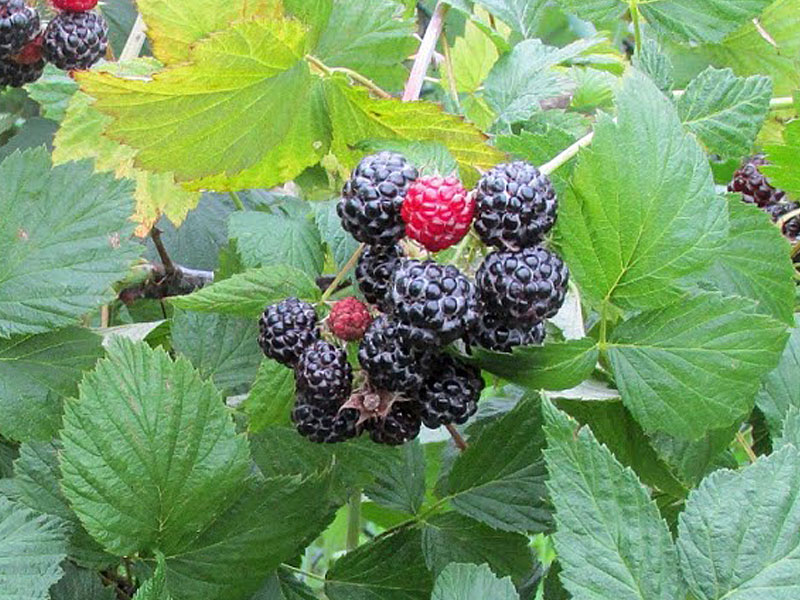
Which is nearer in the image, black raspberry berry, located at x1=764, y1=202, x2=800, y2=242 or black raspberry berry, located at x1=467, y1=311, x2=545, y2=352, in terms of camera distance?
black raspberry berry, located at x1=467, y1=311, x2=545, y2=352

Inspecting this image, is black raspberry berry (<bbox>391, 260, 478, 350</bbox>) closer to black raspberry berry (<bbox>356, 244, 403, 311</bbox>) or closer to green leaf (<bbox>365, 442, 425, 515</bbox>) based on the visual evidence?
black raspberry berry (<bbox>356, 244, 403, 311</bbox>)

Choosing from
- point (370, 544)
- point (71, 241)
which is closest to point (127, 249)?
point (71, 241)

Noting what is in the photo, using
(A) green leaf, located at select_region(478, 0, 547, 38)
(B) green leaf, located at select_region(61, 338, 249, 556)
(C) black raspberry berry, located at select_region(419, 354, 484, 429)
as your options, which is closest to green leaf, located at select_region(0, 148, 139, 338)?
(B) green leaf, located at select_region(61, 338, 249, 556)

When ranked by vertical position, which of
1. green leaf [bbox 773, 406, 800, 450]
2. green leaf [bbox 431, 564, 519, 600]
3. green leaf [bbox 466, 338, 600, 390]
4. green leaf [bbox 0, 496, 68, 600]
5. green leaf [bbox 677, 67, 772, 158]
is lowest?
green leaf [bbox 0, 496, 68, 600]

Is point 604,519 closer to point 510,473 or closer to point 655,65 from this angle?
point 510,473

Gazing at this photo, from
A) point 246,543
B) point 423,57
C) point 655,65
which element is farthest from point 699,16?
point 246,543

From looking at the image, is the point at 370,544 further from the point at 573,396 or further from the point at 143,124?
the point at 143,124

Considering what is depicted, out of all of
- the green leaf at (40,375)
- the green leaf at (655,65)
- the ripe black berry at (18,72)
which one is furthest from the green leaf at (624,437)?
→ the ripe black berry at (18,72)
